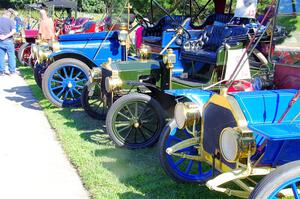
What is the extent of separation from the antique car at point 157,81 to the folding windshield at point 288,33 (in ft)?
0.82

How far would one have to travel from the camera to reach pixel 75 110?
7.23 metres

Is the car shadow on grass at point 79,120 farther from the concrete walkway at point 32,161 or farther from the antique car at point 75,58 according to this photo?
the concrete walkway at point 32,161

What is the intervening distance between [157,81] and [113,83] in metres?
0.70

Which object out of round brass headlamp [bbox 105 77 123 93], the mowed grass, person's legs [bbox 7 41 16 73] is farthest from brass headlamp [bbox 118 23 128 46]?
person's legs [bbox 7 41 16 73]

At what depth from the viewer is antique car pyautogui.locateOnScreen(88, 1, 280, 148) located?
16.1 feet

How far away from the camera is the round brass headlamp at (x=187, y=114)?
3.45m

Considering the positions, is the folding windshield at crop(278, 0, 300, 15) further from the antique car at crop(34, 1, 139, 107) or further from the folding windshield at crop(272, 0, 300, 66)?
the antique car at crop(34, 1, 139, 107)

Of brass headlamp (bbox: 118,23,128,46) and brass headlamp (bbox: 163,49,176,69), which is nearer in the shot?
brass headlamp (bbox: 163,49,176,69)

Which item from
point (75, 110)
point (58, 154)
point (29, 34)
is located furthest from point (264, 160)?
point (29, 34)

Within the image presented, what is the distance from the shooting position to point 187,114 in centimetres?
345

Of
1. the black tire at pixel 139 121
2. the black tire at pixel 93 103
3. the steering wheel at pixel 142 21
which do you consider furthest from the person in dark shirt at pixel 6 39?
the black tire at pixel 139 121

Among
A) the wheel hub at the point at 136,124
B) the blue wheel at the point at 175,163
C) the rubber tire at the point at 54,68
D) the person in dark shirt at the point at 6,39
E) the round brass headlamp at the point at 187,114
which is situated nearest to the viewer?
the round brass headlamp at the point at 187,114

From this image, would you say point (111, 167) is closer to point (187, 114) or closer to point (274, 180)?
point (187, 114)

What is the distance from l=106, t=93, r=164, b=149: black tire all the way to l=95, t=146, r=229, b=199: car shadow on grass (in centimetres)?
11
